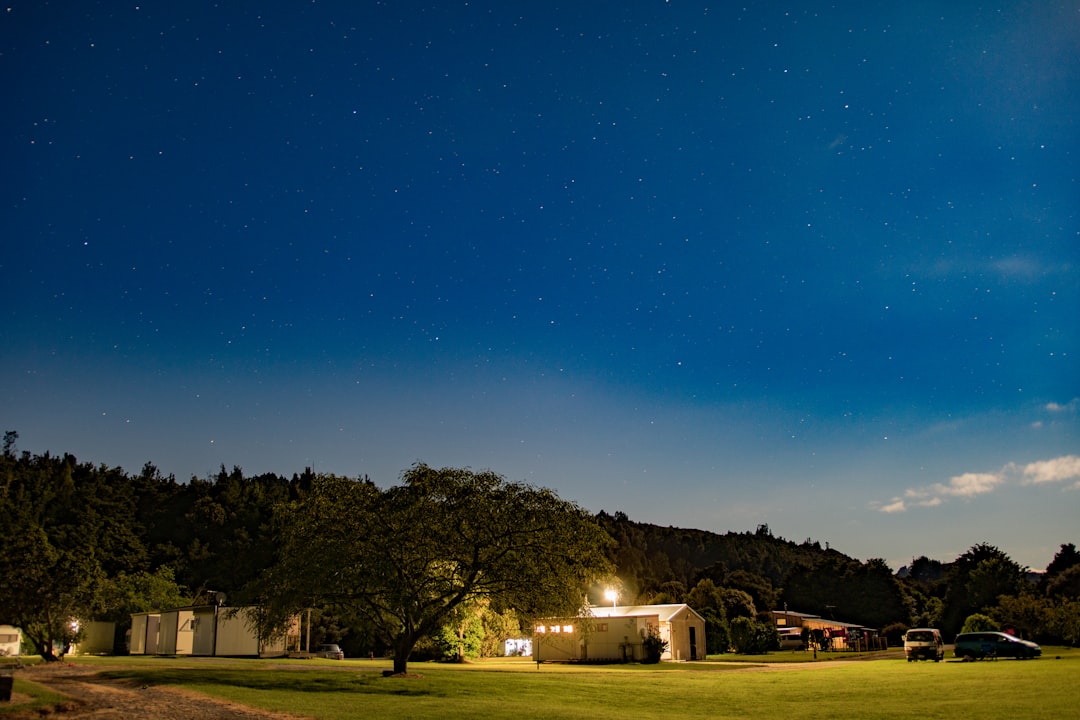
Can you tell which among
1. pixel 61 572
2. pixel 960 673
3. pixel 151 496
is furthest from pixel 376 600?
pixel 151 496

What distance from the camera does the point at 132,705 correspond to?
21.5 meters

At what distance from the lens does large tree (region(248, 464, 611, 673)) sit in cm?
3266

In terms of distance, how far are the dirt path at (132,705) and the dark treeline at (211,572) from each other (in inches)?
926

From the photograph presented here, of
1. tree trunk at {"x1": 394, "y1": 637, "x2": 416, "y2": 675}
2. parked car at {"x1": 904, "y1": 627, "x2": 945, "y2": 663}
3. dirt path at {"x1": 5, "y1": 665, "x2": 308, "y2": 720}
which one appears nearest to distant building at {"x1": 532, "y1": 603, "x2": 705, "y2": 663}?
parked car at {"x1": 904, "y1": 627, "x2": 945, "y2": 663}

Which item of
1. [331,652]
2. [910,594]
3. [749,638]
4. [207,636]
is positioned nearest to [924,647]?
[749,638]

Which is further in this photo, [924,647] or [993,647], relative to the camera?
[924,647]

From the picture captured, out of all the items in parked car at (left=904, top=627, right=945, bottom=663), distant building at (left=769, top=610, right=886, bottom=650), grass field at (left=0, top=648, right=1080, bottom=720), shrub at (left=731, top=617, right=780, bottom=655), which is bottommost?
distant building at (left=769, top=610, right=886, bottom=650)

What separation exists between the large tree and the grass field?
3.02m

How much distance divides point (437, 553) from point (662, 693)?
36.0 ft

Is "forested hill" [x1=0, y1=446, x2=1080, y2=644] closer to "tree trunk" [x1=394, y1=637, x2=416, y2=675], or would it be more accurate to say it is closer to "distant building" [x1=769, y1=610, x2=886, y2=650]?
"distant building" [x1=769, y1=610, x2=886, y2=650]

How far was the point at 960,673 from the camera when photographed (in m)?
31.8

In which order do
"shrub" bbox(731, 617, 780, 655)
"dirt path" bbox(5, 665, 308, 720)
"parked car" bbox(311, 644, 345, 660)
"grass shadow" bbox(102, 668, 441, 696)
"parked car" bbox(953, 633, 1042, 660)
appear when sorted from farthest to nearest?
"shrub" bbox(731, 617, 780, 655)
"parked car" bbox(311, 644, 345, 660)
"parked car" bbox(953, 633, 1042, 660)
"grass shadow" bbox(102, 668, 441, 696)
"dirt path" bbox(5, 665, 308, 720)

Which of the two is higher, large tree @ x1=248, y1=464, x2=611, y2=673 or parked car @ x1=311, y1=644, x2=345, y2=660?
large tree @ x1=248, y1=464, x2=611, y2=673

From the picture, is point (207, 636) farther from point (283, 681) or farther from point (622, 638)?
point (283, 681)
